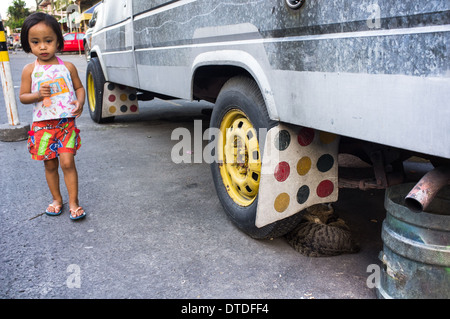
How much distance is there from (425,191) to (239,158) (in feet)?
4.29

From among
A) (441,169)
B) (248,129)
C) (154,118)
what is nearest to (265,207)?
(248,129)

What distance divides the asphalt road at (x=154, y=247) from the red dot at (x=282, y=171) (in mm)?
501

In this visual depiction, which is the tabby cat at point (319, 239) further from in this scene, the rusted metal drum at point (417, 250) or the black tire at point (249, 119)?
the rusted metal drum at point (417, 250)

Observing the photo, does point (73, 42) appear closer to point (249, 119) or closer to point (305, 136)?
point (249, 119)

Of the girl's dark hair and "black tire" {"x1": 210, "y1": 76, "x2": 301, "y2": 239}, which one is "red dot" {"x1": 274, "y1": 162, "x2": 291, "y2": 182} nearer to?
"black tire" {"x1": 210, "y1": 76, "x2": 301, "y2": 239}

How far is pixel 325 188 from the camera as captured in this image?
2.33 m

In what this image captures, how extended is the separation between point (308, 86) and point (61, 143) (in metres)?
1.93

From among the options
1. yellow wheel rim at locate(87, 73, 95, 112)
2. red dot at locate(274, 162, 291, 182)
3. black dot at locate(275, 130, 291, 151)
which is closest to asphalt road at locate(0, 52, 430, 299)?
red dot at locate(274, 162, 291, 182)

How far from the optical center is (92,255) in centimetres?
247

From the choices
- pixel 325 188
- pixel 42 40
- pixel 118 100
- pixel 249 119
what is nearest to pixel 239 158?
pixel 249 119

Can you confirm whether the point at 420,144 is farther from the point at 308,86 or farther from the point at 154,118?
the point at 154,118

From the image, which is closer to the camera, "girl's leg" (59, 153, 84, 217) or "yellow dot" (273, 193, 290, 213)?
"yellow dot" (273, 193, 290, 213)

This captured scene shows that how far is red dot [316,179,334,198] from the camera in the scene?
7.59 ft

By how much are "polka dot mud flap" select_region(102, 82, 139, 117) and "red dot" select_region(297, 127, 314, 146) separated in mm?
4418
